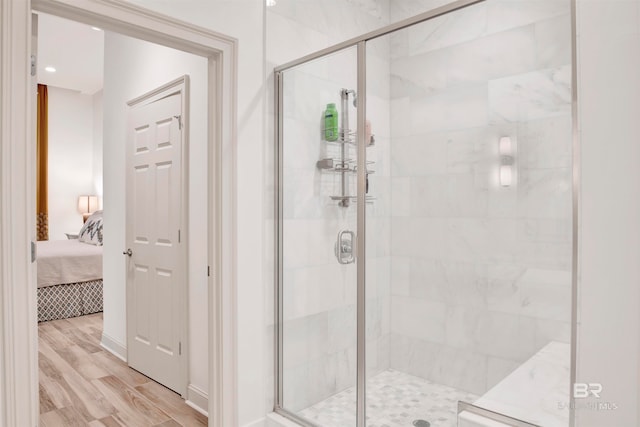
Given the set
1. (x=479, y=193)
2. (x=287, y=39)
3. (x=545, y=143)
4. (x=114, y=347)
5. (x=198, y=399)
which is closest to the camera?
(x=545, y=143)

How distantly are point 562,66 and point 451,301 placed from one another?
1181 millimetres

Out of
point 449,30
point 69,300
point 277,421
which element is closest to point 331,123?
point 449,30

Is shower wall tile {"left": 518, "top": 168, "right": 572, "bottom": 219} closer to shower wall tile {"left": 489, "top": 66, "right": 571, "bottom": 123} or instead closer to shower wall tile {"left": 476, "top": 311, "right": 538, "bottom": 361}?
shower wall tile {"left": 489, "top": 66, "right": 571, "bottom": 123}

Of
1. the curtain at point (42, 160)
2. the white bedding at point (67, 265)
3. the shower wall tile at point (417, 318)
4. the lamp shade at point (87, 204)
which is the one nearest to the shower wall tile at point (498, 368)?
the shower wall tile at point (417, 318)

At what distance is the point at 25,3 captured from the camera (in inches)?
62.4

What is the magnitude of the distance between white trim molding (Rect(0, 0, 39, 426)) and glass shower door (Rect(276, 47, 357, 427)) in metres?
1.17

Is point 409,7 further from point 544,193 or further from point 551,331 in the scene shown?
point 551,331

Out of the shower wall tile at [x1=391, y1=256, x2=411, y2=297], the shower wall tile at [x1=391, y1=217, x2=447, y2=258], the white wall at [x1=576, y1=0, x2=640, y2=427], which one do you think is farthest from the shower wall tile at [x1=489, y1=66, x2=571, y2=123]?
the shower wall tile at [x1=391, y1=256, x2=411, y2=297]

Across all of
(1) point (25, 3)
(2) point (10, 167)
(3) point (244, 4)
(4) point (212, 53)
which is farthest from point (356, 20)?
(2) point (10, 167)

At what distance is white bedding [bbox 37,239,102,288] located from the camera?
15.4ft

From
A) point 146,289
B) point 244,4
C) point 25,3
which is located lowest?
point 146,289

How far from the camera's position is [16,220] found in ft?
5.21

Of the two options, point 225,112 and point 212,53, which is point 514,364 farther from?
point 212,53

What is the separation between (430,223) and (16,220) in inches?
70.0
